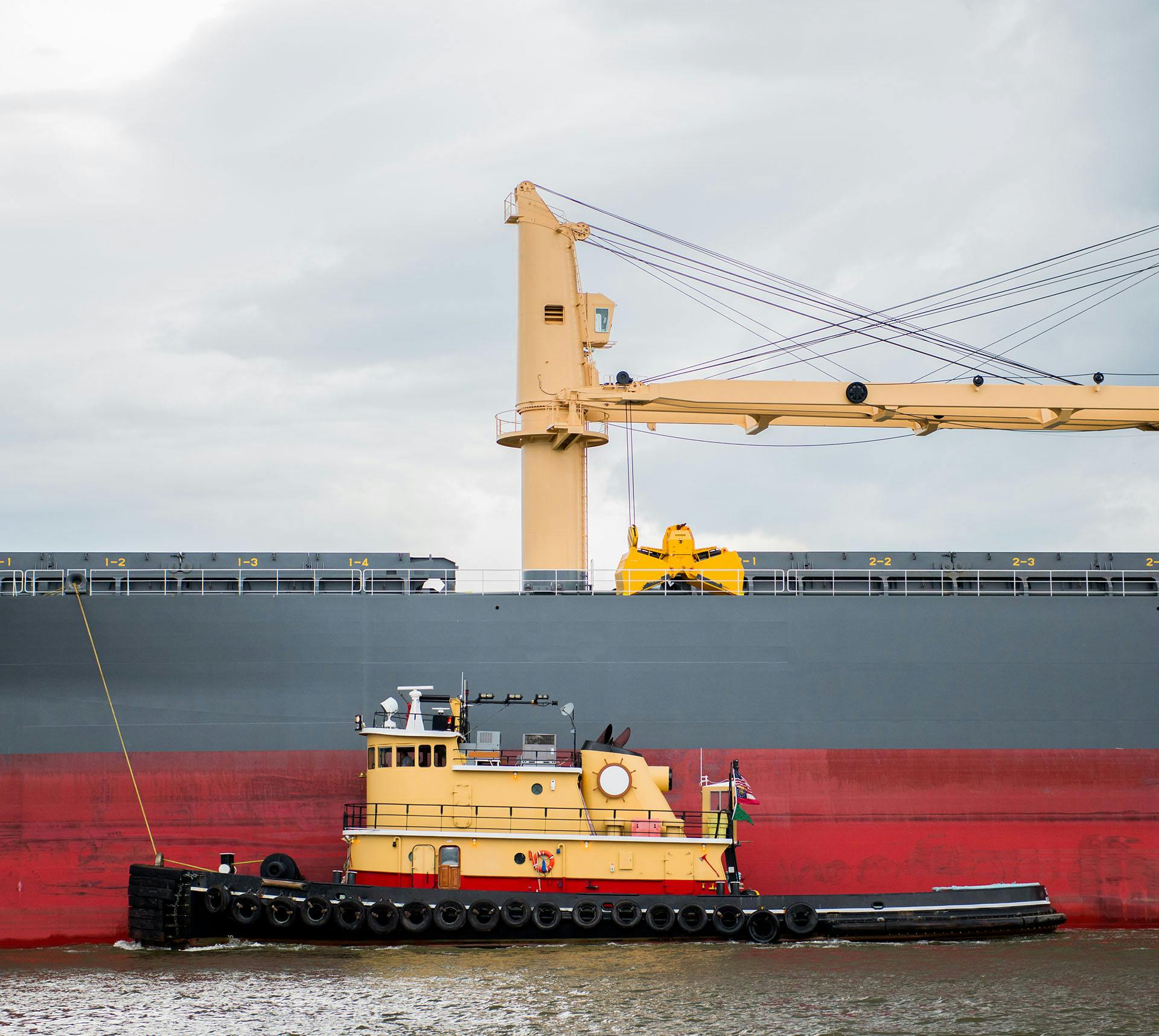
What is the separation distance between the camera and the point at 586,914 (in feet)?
49.0

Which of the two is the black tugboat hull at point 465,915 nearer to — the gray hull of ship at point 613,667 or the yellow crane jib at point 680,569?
the gray hull of ship at point 613,667

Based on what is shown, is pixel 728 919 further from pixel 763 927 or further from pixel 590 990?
pixel 590 990

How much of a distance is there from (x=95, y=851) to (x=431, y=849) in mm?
4754

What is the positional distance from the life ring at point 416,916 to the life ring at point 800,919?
4.31 meters

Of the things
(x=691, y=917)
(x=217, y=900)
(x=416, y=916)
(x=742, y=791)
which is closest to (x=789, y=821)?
(x=742, y=791)

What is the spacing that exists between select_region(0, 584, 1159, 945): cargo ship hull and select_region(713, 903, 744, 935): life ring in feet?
6.39

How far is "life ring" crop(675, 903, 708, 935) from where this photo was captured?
595 inches

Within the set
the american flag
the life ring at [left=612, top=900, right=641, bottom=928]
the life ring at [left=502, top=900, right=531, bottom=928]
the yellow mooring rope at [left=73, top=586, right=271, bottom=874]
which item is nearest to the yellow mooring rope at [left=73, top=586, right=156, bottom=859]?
the yellow mooring rope at [left=73, top=586, right=271, bottom=874]

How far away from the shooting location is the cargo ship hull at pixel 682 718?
1714 centimetres

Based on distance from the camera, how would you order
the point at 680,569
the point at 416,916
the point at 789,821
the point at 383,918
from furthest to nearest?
the point at 680,569 → the point at 789,821 → the point at 416,916 → the point at 383,918

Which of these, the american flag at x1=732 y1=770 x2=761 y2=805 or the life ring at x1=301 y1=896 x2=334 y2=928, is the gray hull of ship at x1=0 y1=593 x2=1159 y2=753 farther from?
the life ring at x1=301 y1=896 x2=334 y2=928

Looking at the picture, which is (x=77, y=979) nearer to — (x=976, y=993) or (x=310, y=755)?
(x=310, y=755)

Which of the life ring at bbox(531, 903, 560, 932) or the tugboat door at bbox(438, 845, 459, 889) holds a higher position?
the tugboat door at bbox(438, 845, 459, 889)

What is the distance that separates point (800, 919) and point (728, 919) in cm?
91
